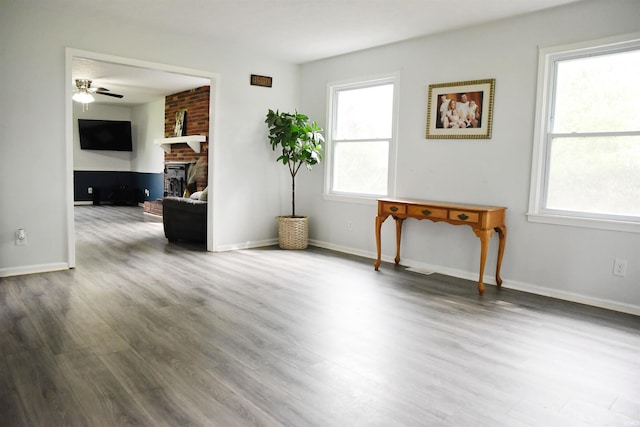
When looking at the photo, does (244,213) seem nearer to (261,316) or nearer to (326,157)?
(326,157)

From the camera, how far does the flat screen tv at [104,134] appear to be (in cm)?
1040

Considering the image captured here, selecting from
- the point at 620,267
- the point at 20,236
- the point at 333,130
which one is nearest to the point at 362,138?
the point at 333,130

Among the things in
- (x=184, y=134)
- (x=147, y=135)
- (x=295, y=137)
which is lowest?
(x=295, y=137)

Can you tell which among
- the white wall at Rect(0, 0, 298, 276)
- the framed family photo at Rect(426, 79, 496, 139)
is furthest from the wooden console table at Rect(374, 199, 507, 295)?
the white wall at Rect(0, 0, 298, 276)

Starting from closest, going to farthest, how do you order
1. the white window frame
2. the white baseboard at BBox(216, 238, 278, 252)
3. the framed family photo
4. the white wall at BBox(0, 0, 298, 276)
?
the white wall at BBox(0, 0, 298, 276)
the framed family photo
the white window frame
the white baseboard at BBox(216, 238, 278, 252)

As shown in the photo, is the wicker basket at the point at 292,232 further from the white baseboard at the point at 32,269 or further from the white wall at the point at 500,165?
the white baseboard at the point at 32,269

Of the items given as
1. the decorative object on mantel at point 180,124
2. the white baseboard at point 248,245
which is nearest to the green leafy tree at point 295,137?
the white baseboard at point 248,245

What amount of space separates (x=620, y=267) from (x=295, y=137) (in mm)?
3436

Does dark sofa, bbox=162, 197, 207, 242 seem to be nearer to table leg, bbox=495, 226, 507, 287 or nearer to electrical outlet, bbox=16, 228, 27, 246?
electrical outlet, bbox=16, 228, 27, 246

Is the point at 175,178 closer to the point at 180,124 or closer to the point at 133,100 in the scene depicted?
the point at 180,124

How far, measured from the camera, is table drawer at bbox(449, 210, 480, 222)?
375 cm

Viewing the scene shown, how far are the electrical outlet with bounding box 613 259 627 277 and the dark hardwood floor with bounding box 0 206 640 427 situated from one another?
32cm

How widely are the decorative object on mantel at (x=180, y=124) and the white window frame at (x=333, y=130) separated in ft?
12.4

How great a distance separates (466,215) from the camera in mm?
3820
